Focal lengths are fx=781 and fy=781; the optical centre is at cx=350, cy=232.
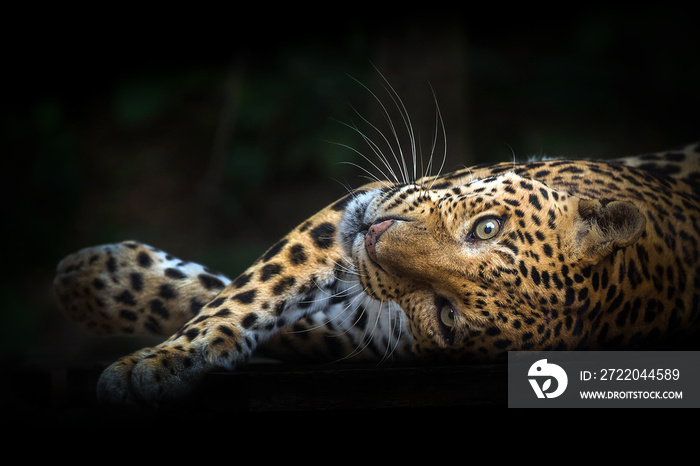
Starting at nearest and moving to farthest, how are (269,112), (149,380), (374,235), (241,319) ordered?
(149,380) < (374,235) < (241,319) < (269,112)

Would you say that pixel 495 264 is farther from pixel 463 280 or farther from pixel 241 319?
pixel 241 319

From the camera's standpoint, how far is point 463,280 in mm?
1813

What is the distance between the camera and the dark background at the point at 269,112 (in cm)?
548

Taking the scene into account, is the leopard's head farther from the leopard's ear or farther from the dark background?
the dark background

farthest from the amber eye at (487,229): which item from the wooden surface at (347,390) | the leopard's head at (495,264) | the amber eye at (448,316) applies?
the wooden surface at (347,390)

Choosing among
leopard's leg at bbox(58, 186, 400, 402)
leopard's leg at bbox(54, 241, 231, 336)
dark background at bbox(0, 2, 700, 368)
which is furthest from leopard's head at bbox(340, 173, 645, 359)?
dark background at bbox(0, 2, 700, 368)

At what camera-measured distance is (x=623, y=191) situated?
219 cm

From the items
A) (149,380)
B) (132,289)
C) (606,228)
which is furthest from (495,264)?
(132,289)

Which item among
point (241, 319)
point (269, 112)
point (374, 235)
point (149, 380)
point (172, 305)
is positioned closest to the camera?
point (149, 380)

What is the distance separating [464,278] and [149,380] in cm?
76

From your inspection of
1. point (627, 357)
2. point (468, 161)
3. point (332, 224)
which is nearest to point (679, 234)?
point (627, 357)

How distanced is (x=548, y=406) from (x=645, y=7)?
5051 millimetres

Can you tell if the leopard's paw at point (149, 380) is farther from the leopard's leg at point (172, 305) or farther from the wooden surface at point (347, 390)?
the leopard's leg at point (172, 305)

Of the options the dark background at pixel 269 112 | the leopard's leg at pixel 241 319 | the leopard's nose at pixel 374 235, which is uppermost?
the dark background at pixel 269 112
